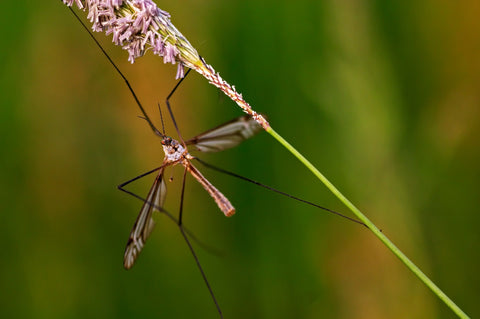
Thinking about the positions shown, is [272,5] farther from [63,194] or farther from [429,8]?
[63,194]

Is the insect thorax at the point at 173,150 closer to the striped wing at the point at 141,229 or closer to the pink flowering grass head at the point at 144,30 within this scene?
the striped wing at the point at 141,229

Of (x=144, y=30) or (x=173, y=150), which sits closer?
(x=144, y=30)

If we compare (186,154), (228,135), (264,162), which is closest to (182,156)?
(186,154)

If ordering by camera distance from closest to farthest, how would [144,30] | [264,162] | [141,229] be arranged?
[144,30] → [141,229] → [264,162]

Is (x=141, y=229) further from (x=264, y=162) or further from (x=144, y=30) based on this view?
(x=264, y=162)

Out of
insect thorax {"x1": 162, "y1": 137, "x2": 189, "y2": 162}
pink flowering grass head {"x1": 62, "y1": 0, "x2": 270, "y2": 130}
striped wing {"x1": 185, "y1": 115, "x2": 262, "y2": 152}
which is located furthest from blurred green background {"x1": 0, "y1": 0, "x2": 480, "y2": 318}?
pink flowering grass head {"x1": 62, "y1": 0, "x2": 270, "y2": 130}

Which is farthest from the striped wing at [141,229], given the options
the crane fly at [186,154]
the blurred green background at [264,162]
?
the blurred green background at [264,162]
